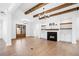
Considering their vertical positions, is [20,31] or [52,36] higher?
[20,31]

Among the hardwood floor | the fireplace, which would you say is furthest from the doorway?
the hardwood floor

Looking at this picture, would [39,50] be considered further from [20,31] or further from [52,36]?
[20,31]

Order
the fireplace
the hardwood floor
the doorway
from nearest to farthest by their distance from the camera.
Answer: the hardwood floor, the fireplace, the doorway

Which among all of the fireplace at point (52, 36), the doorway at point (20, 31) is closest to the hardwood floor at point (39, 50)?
the fireplace at point (52, 36)

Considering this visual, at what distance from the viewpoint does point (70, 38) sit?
6945mm

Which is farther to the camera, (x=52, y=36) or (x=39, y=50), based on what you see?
(x=52, y=36)

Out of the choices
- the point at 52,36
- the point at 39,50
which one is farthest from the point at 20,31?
the point at 39,50

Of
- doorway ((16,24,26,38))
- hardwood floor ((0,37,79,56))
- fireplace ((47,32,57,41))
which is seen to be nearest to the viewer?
hardwood floor ((0,37,79,56))

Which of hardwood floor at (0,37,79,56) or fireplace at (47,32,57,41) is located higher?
fireplace at (47,32,57,41)

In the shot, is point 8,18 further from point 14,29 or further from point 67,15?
point 67,15

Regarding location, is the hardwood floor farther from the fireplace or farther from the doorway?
the doorway

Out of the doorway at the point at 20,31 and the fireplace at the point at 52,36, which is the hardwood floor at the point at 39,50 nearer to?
the fireplace at the point at 52,36

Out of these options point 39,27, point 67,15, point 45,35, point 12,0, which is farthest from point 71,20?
point 12,0

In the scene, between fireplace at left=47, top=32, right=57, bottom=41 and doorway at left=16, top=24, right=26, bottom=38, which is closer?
fireplace at left=47, top=32, right=57, bottom=41
